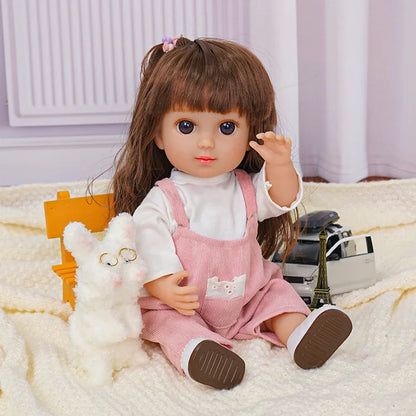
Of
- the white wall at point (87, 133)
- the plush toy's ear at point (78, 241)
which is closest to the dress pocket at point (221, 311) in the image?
the plush toy's ear at point (78, 241)

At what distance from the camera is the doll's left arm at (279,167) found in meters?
1.09

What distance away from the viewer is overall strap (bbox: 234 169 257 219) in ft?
3.81

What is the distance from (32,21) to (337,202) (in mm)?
952

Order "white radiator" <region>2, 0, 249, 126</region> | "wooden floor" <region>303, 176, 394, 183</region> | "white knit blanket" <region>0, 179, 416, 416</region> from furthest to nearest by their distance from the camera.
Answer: "wooden floor" <region>303, 176, 394, 183</region> < "white radiator" <region>2, 0, 249, 126</region> < "white knit blanket" <region>0, 179, 416, 416</region>

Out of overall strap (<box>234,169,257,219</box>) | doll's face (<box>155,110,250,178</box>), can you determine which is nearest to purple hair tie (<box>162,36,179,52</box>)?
doll's face (<box>155,110,250,178</box>)

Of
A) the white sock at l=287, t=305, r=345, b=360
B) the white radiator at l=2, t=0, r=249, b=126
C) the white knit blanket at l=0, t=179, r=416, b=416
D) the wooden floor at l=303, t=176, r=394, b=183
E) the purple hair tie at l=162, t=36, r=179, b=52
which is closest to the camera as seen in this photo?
the white knit blanket at l=0, t=179, r=416, b=416

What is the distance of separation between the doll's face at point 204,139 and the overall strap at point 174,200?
1.6 inches

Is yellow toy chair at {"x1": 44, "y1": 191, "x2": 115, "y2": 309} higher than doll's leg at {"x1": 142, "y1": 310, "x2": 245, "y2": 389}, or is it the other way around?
yellow toy chair at {"x1": 44, "y1": 191, "x2": 115, "y2": 309}

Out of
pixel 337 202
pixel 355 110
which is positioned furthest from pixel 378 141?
pixel 337 202

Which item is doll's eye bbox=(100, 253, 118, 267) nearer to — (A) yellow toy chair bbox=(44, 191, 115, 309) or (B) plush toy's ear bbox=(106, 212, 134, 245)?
(B) plush toy's ear bbox=(106, 212, 134, 245)

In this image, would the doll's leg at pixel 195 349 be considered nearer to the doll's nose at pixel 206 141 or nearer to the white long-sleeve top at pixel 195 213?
the white long-sleeve top at pixel 195 213

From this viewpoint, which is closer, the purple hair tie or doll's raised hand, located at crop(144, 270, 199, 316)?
doll's raised hand, located at crop(144, 270, 199, 316)

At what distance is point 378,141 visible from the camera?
6.81ft

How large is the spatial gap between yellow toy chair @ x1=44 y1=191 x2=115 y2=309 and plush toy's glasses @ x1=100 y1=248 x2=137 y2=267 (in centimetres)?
21
